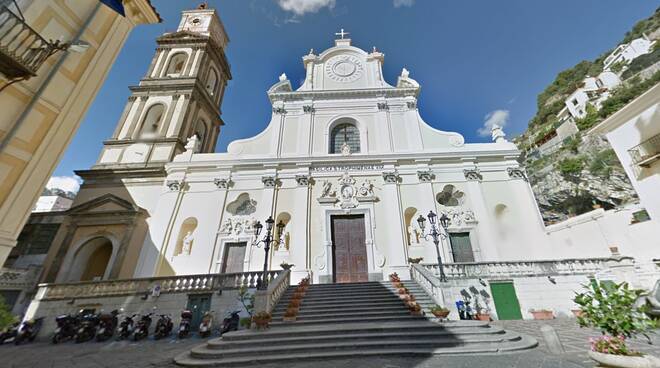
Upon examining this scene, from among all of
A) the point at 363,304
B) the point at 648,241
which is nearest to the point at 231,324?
the point at 363,304

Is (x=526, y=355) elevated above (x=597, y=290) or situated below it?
below

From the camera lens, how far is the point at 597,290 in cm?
329

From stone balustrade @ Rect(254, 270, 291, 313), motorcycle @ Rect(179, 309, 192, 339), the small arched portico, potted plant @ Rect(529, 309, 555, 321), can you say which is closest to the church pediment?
the small arched portico

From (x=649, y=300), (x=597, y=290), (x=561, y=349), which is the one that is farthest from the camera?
(x=649, y=300)

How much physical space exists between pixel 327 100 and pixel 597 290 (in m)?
16.1

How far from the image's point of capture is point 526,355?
4.69m

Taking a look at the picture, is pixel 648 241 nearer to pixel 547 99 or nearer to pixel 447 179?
pixel 447 179

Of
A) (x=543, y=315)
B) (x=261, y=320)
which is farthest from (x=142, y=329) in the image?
(x=543, y=315)

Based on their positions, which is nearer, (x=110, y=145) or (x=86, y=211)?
(x=86, y=211)

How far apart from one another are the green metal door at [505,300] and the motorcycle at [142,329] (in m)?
12.5

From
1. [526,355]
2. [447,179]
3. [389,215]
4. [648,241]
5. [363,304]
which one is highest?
[447,179]

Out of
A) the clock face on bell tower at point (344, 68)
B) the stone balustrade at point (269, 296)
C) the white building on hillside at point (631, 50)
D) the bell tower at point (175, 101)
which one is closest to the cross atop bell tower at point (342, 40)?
the clock face on bell tower at point (344, 68)

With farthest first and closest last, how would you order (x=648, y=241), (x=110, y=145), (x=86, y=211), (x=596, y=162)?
(x=596, y=162) → (x=110, y=145) → (x=86, y=211) → (x=648, y=241)

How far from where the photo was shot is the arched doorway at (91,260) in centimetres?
1266
